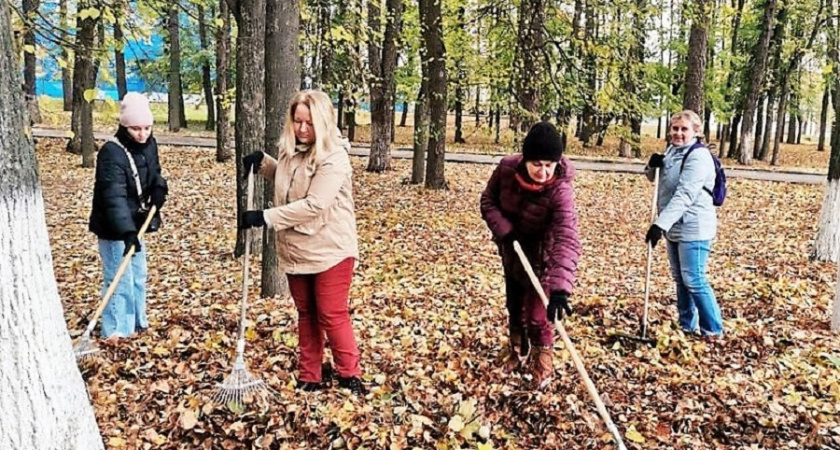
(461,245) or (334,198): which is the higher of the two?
(334,198)

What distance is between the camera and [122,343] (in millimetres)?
4742

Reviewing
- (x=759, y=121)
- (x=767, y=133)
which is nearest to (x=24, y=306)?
(x=767, y=133)

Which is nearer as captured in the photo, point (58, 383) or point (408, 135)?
point (58, 383)

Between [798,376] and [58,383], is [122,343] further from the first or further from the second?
[798,376]

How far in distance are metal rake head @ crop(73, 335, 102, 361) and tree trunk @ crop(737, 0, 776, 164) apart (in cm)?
2268

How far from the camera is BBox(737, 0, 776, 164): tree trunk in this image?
70.3 ft

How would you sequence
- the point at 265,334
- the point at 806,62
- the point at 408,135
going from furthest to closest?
the point at 408,135, the point at 806,62, the point at 265,334

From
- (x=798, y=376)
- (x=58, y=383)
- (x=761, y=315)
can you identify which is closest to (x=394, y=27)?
(x=761, y=315)

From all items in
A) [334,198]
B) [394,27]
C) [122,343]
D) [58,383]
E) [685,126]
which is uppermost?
[394,27]

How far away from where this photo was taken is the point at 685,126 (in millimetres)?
5113

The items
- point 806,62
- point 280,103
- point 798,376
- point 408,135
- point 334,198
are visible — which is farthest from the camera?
point 408,135

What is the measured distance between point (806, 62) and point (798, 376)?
27.3m

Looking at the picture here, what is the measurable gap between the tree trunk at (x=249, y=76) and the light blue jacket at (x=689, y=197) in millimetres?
4400

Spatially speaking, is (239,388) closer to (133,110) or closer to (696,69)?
(133,110)
